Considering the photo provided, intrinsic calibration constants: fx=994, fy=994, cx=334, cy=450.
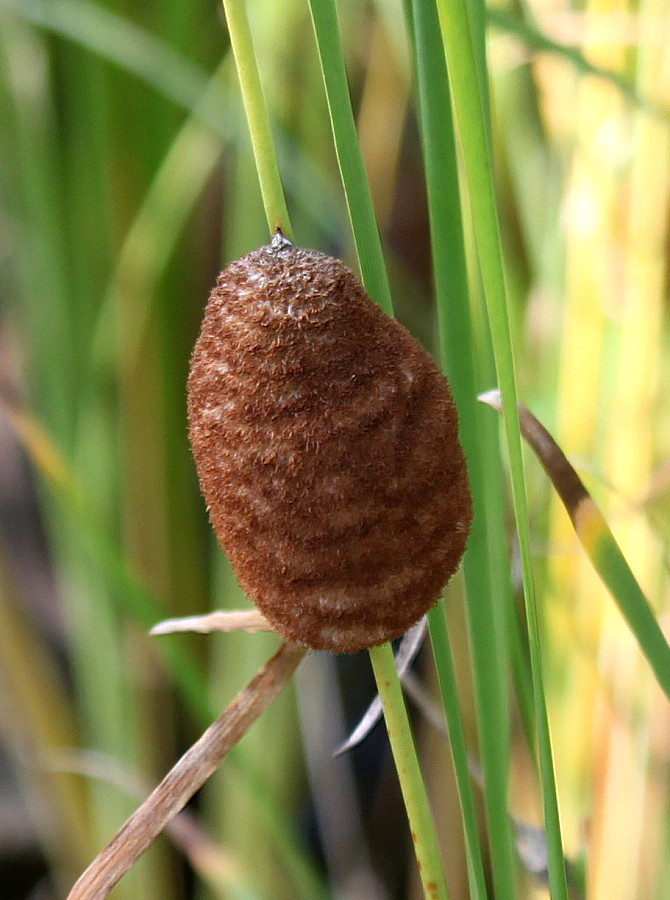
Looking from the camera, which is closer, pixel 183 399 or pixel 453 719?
pixel 453 719

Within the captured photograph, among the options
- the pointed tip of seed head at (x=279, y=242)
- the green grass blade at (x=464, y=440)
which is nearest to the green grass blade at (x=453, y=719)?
the green grass blade at (x=464, y=440)

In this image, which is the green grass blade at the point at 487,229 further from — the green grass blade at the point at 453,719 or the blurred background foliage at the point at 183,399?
the blurred background foliage at the point at 183,399

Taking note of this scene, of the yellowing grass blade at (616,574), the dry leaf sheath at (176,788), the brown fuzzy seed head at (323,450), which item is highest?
the brown fuzzy seed head at (323,450)

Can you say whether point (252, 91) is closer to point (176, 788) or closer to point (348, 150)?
point (348, 150)

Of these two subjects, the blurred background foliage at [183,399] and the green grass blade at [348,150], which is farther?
the blurred background foliage at [183,399]

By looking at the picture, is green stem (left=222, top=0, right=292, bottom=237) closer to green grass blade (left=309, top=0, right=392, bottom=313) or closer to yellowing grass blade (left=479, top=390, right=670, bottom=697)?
green grass blade (left=309, top=0, right=392, bottom=313)

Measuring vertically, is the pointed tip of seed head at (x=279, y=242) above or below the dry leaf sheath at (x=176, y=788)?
above

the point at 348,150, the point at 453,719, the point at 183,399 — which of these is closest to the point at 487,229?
the point at 348,150
